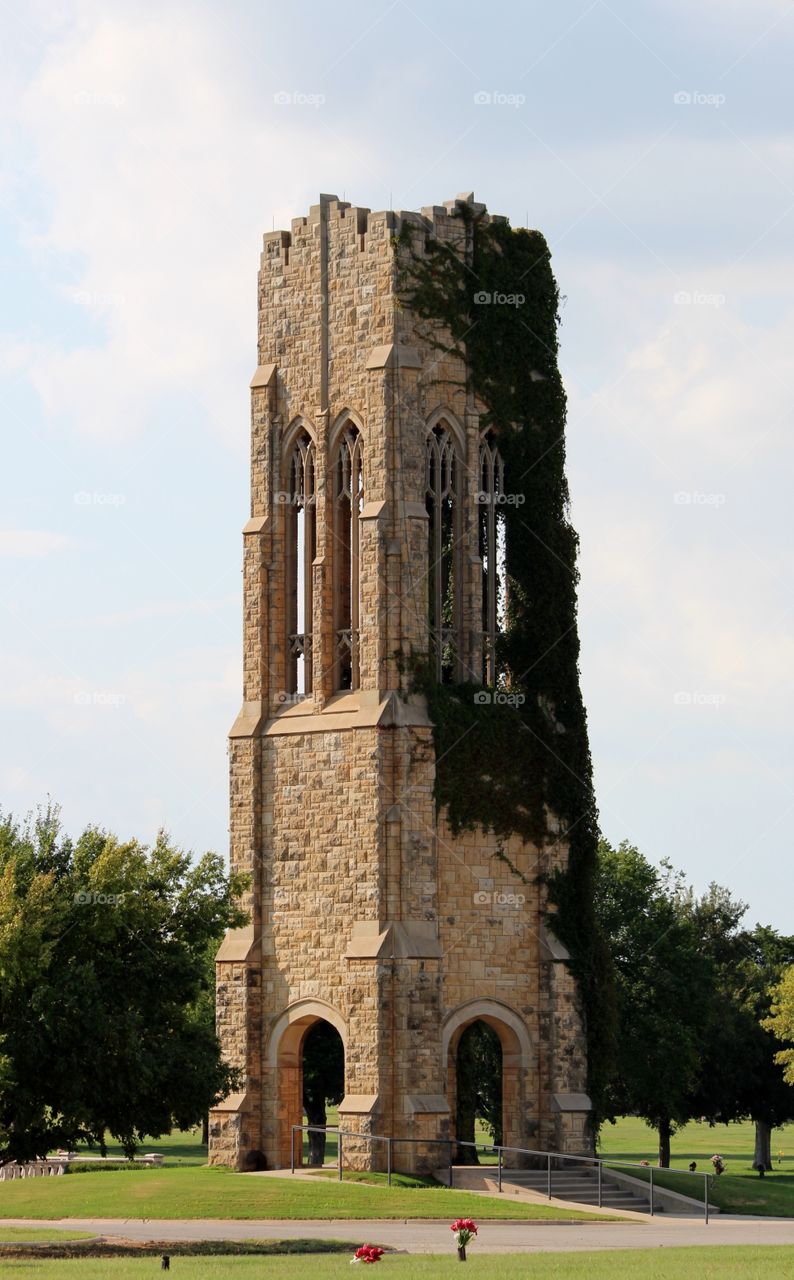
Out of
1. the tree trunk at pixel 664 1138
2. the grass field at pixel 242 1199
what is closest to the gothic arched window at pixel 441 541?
the grass field at pixel 242 1199

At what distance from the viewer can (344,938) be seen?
48.9 metres

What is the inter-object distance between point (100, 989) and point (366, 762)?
11.1 m

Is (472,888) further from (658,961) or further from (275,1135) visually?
(658,961)

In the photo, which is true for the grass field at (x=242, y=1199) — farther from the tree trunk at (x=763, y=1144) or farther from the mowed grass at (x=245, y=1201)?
the tree trunk at (x=763, y=1144)

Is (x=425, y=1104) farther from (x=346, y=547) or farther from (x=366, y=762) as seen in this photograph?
(x=346, y=547)

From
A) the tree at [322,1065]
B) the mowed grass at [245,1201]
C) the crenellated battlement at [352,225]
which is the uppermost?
the crenellated battlement at [352,225]

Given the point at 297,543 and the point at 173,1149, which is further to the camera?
the point at 173,1149

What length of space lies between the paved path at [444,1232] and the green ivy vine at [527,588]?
9066mm

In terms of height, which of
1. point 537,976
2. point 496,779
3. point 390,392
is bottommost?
point 537,976

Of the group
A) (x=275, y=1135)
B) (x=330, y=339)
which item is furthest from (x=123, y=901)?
(x=330, y=339)

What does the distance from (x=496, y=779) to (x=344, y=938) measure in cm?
481

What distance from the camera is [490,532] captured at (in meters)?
51.3

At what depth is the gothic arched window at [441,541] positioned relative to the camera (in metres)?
50.1

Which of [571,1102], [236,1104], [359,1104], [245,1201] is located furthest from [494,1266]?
[236,1104]
